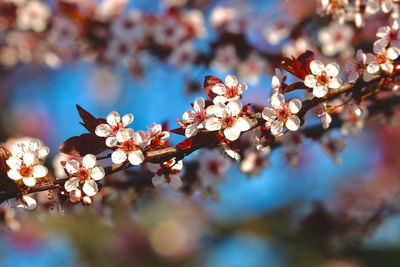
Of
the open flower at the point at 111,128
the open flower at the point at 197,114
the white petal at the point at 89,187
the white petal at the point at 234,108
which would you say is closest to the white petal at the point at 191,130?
the open flower at the point at 197,114

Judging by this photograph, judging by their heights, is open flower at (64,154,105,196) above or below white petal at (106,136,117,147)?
below

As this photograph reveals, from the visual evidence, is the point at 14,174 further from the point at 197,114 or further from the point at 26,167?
the point at 197,114

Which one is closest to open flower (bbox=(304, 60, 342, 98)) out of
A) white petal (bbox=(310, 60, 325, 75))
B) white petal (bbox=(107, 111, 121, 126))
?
white petal (bbox=(310, 60, 325, 75))

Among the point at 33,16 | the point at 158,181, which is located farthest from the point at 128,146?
the point at 33,16

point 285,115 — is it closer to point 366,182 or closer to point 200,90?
point 200,90

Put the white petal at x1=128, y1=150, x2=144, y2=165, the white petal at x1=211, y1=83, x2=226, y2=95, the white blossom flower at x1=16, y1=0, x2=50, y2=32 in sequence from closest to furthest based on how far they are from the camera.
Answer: the white petal at x1=128, y1=150, x2=144, y2=165 < the white petal at x1=211, y1=83, x2=226, y2=95 < the white blossom flower at x1=16, y1=0, x2=50, y2=32

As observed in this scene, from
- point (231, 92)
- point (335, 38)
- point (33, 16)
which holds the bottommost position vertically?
point (231, 92)

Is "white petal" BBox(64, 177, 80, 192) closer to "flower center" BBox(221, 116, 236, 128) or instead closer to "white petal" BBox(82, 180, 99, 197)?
"white petal" BBox(82, 180, 99, 197)
